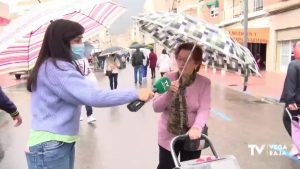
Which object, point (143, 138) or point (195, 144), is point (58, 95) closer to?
point (195, 144)

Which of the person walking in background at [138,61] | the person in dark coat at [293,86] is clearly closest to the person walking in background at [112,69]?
the person walking in background at [138,61]

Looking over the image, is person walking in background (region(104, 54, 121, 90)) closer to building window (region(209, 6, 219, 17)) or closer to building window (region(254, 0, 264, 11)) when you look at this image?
building window (region(254, 0, 264, 11))

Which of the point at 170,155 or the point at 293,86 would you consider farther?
the point at 293,86

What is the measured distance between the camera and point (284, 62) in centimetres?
2709

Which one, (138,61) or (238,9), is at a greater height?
(238,9)

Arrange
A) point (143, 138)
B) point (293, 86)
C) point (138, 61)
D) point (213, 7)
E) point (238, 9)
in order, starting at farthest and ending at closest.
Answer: point (213, 7), point (238, 9), point (138, 61), point (143, 138), point (293, 86)

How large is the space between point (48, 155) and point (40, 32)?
1374 mm

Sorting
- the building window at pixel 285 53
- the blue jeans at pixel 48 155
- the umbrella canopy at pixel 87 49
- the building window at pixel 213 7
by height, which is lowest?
the building window at pixel 285 53

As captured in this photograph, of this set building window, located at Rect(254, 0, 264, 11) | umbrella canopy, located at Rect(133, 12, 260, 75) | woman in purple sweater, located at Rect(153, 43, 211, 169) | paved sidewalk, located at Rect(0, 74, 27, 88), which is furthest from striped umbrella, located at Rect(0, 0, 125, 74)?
building window, located at Rect(254, 0, 264, 11)

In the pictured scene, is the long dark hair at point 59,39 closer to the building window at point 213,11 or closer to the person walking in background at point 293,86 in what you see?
the person walking in background at point 293,86

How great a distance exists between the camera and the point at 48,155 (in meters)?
2.72

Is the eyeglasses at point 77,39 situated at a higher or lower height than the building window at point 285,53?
higher

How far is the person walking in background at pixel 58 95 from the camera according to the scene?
261 centimetres

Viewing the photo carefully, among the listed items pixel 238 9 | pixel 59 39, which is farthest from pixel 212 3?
pixel 59 39
